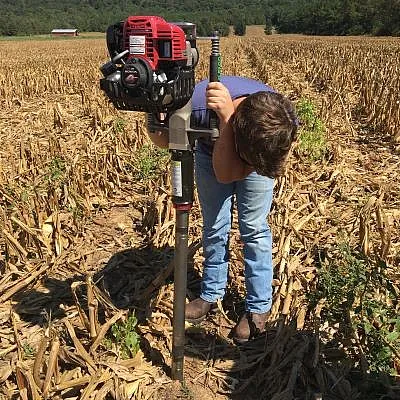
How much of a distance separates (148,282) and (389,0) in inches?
2114

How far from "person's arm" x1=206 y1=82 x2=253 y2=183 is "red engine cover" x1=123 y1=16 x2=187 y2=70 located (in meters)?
0.23

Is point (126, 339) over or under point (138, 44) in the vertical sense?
under

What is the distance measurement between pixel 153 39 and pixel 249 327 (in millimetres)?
1736

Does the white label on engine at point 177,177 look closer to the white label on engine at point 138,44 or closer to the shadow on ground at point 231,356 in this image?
the white label on engine at point 138,44

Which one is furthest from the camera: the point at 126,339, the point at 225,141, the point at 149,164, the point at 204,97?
the point at 149,164

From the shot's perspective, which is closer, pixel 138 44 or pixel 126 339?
pixel 138 44

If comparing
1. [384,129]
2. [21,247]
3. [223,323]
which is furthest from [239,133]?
[384,129]

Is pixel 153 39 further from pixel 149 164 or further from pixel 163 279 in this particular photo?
pixel 149 164

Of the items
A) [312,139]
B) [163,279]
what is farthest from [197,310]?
[312,139]

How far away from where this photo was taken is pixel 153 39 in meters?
1.90

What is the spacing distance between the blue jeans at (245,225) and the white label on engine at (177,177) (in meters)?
0.51

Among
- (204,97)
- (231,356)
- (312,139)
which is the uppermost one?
(204,97)

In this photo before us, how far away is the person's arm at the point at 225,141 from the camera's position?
81.3 inches

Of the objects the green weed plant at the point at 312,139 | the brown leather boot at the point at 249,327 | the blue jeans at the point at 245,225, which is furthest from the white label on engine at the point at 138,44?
the green weed plant at the point at 312,139
